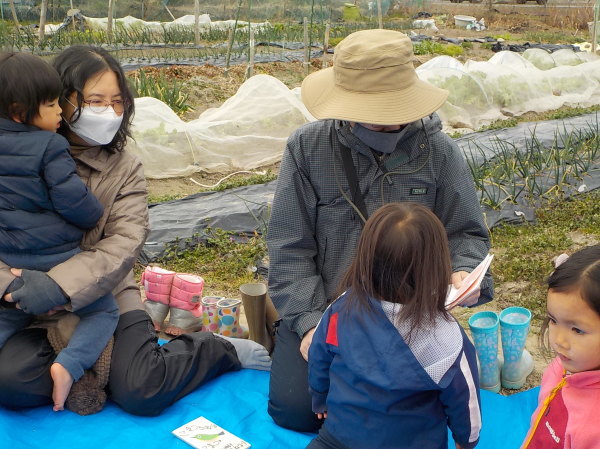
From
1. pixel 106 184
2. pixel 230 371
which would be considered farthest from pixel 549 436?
pixel 106 184

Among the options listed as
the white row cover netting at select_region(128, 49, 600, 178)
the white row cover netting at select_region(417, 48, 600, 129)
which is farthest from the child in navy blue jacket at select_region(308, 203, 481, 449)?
the white row cover netting at select_region(417, 48, 600, 129)

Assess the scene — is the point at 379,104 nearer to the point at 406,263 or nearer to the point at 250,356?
the point at 406,263

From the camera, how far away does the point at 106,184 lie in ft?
8.29

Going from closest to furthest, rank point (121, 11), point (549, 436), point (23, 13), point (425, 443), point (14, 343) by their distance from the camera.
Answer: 1. point (549, 436)
2. point (425, 443)
3. point (14, 343)
4. point (23, 13)
5. point (121, 11)

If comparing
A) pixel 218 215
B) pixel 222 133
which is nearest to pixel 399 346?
pixel 218 215

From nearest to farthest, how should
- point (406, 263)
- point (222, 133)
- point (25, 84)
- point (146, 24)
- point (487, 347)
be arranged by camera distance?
point (406, 263) < point (25, 84) < point (487, 347) < point (222, 133) < point (146, 24)

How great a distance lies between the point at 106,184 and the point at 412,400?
1.35m

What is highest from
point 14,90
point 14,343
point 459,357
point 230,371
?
point 14,90

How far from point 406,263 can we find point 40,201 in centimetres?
127

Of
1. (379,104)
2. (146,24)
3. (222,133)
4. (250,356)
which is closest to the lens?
(379,104)

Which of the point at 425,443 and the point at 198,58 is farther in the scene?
the point at 198,58

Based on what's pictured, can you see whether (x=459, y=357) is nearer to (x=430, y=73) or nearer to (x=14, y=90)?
(x=14, y=90)

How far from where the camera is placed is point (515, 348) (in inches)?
103

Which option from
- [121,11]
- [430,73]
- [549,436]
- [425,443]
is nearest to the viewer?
[549,436]
